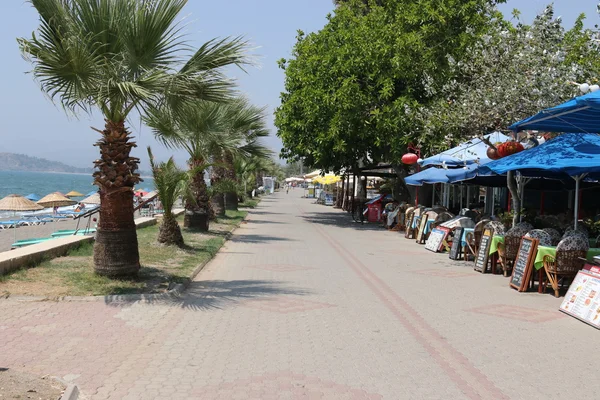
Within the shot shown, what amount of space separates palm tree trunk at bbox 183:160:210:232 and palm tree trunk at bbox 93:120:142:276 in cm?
903

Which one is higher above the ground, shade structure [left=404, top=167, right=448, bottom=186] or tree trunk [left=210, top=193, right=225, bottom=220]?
shade structure [left=404, top=167, right=448, bottom=186]

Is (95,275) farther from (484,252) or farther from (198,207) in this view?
(198,207)

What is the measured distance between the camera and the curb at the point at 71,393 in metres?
4.40

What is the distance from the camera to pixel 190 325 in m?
7.09

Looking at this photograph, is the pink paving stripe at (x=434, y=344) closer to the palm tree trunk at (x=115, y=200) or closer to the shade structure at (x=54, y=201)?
the palm tree trunk at (x=115, y=200)

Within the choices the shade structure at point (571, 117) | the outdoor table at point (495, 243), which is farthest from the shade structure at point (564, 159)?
the outdoor table at point (495, 243)

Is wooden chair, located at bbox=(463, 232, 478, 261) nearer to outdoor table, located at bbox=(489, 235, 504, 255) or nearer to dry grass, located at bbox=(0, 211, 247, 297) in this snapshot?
outdoor table, located at bbox=(489, 235, 504, 255)

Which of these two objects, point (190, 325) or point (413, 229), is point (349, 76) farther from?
point (190, 325)

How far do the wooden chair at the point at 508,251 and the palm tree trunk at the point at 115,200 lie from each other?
6.44 meters

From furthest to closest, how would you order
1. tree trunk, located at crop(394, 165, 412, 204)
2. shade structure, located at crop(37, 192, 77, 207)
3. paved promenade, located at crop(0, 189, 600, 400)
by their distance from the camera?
shade structure, located at crop(37, 192, 77, 207), tree trunk, located at crop(394, 165, 412, 204), paved promenade, located at crop(0, 189, 600, 400)

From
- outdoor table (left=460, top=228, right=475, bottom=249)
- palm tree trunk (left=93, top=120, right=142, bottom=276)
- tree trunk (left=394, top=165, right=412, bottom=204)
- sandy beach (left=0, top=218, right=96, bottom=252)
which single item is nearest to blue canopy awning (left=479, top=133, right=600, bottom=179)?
outdoor table (left=460, top=228, right=475, bottom=249)

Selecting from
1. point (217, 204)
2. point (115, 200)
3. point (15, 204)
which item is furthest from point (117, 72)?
point (15, 204)

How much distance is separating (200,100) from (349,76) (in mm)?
13244

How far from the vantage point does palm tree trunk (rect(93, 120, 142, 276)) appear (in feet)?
29.3
